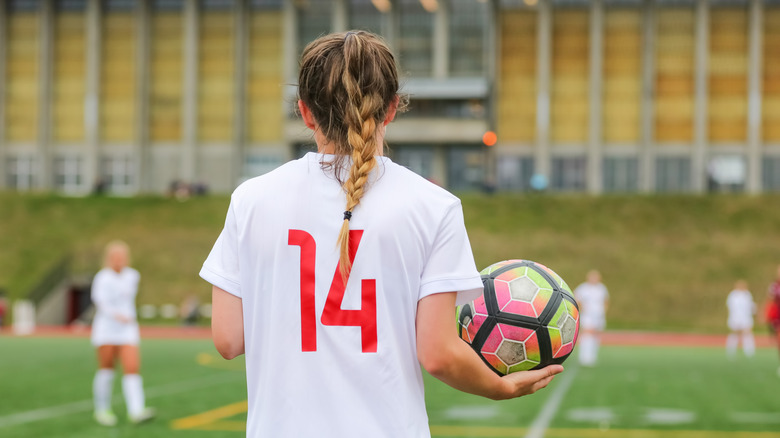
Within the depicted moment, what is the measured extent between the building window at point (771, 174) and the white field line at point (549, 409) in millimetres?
40663

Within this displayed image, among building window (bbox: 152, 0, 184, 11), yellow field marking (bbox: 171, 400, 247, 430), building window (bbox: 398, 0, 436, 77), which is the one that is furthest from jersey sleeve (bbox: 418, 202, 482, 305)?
building window (bbox: 152, 0, 184, 11)

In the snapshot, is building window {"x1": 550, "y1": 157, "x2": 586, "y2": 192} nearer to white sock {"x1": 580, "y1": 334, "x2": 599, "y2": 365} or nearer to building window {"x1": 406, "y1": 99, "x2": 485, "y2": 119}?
building window {"x1": 406, "y1": 99, "x2": 485, "y2": 119}

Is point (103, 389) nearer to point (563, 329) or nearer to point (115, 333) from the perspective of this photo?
point (115, 333)

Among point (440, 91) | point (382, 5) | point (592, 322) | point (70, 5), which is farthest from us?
point (70, 5)

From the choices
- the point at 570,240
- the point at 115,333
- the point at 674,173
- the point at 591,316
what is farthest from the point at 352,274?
the point at 674,173

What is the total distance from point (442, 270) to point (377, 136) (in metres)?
0.41

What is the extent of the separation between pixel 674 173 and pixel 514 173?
9.19m

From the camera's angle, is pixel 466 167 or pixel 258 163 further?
pixel 258 163

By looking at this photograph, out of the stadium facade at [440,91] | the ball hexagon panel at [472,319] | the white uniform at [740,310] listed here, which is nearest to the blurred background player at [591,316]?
the white uniform at [740,310]

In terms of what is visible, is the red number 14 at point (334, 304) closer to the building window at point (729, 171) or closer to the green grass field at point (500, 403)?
the green grass field at point (500, 403)

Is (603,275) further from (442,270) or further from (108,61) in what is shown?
(442,270)

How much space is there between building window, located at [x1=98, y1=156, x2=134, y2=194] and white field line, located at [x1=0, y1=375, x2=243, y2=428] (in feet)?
143

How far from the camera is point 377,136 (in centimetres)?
266

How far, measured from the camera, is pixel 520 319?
11.2 feet
